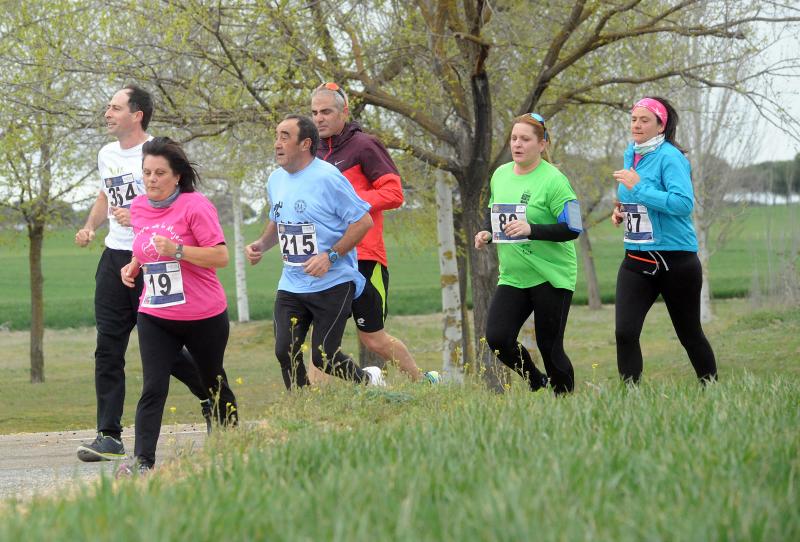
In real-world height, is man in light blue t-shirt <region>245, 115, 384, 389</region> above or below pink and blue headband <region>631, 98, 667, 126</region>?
below

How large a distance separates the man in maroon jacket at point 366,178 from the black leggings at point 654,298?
152 centimetres

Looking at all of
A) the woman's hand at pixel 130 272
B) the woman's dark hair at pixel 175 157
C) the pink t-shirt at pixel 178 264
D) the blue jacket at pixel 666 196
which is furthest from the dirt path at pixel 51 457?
the blue jacket at pixel 666 196

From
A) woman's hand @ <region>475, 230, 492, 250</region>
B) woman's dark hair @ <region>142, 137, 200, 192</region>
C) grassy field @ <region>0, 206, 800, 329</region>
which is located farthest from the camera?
grassy field @ <region>0, 206, 800, 329</region>

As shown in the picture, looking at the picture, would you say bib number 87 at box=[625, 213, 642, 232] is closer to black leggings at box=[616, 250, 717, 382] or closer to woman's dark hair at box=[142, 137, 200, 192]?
black leggings at box=[616, 250, 717, 382]

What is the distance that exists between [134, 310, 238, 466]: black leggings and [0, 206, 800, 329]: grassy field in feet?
35.7

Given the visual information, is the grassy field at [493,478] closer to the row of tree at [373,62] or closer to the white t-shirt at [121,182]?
the white t-shirt at [121,182]

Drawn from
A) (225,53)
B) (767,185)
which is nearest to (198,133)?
(225,53)

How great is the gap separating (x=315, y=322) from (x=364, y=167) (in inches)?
47.6

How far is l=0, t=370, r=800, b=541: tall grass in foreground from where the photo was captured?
330 centimetres

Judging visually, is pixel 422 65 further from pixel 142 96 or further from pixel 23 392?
pixel 23 392

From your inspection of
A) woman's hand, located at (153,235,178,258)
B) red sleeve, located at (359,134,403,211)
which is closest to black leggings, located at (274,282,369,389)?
red sleeve, located at (359,134,403,211)

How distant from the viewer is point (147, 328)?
6574 millimetres

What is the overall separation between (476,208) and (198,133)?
3.30 meters

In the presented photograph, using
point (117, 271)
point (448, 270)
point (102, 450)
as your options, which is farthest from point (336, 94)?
point (448, 270)
